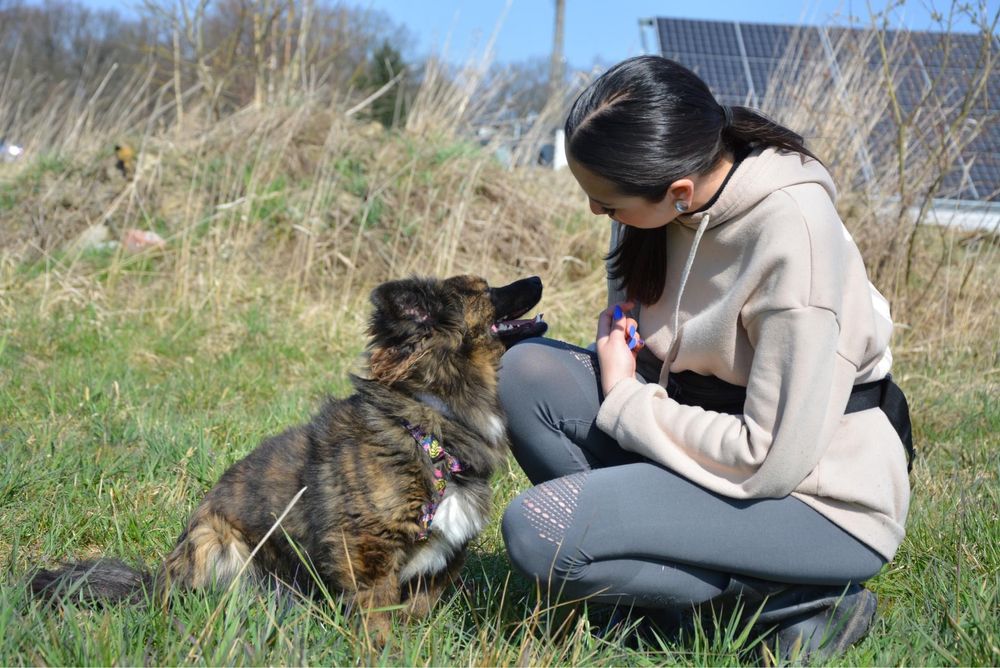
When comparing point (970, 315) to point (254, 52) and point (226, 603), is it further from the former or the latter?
point (254, 52)

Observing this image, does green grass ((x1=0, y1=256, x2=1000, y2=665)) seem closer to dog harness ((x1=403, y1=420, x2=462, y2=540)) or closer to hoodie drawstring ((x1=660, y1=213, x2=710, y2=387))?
dog harness ((x1=403, y1=420, x2=462, y2=540))

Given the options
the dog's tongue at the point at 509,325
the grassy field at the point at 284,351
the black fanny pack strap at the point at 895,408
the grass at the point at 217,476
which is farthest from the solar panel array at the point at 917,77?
the black fanny pack strap at the point at 895,408

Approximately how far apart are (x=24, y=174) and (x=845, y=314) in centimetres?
751

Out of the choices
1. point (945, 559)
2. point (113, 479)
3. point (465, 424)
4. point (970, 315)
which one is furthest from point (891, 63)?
point (113, 479)

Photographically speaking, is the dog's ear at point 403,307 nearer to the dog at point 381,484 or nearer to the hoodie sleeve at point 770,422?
the dog at point 381,484

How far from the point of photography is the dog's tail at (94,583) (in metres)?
2.19

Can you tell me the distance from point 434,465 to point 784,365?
1085 millimetres

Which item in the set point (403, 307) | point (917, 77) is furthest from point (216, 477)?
point (917, 77)

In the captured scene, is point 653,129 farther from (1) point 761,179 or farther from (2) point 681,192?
(1) point 761,179

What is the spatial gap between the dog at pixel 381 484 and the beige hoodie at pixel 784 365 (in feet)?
1.75

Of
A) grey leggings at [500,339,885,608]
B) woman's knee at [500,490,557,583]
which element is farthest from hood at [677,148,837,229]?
woman's knee at [500,490,557,583]

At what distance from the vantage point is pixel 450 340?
2.72 meters

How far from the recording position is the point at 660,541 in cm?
214


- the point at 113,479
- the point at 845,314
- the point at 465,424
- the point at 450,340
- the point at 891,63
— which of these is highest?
the point at 891,63
